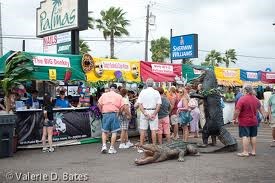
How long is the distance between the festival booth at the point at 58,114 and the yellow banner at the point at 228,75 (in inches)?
320

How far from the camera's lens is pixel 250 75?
903 inches

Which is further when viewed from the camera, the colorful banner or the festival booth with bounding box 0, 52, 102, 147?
the colorful banner

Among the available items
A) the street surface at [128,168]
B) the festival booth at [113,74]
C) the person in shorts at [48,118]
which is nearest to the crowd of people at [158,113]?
the street surface at [128,168]

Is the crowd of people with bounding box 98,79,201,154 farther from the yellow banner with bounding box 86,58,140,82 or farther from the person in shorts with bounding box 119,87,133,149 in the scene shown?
the yellow banner with bounding box 86,58,140,82

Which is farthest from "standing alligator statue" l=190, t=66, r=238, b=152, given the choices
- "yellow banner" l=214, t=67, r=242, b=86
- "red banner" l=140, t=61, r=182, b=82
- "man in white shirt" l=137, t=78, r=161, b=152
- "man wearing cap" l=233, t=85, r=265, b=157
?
"yellow banner" l=214, t=67, r=242, b=86

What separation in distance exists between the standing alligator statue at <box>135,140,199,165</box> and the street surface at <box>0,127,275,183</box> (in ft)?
0.58

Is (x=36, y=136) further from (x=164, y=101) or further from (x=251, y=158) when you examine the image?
(x=251, y=158)

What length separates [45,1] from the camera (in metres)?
20.8

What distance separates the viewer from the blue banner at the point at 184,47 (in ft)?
88.6

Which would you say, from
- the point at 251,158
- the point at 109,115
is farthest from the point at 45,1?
the point at 251,158

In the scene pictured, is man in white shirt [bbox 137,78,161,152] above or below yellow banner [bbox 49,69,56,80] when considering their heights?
below

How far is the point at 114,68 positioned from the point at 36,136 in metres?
3.59

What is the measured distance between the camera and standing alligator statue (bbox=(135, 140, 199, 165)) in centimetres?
940

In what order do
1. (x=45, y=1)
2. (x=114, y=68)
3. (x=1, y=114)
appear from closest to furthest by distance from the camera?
(x=1, y=114) → (x=114, y=68) → (x=45, y=1)
